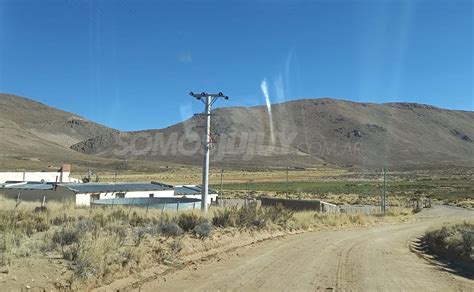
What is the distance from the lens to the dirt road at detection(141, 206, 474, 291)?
1262cm

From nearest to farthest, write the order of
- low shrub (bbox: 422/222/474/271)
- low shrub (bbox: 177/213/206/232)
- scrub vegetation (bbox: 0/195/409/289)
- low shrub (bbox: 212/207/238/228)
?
scrub vegetation (bbox: 0/195/409/289)
low shrub (bbox: 422/222/474/271)
low shrub (bbox: 177/213/206/232)
low shrub (bbox: 212/207/238/228)

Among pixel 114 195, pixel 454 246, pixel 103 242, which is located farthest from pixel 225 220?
pixel 114 195

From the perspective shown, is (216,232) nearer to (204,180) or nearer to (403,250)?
(403,250)

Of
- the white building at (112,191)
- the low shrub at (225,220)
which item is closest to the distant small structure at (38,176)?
the white building at (112,191)

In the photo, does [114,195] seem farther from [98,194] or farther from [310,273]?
[310,273]

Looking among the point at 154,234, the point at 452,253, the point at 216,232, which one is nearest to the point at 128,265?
the point at 154,234

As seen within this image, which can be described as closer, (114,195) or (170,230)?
(170,230)

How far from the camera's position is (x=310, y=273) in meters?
14.7

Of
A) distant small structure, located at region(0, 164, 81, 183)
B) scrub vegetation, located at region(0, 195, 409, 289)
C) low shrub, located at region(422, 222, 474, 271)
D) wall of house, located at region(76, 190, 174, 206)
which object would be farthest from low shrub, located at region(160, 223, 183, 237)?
distant small structure, located at region(0, 164, 81, 183)

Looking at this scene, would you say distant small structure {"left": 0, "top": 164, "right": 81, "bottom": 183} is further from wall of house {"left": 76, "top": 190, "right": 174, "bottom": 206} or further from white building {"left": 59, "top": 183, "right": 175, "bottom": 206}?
wall of house {"left": 76, "top": 190, "right": 174, "bottom": 206}

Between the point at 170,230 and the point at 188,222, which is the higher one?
the point at 188,222

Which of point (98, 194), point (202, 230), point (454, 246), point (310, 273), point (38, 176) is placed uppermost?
point (38, 176)

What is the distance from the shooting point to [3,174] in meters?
63.4

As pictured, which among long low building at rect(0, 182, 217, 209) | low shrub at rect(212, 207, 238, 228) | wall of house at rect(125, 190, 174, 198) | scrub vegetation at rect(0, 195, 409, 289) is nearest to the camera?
scrub vegetation at rect(0, 195, 409, 289)
